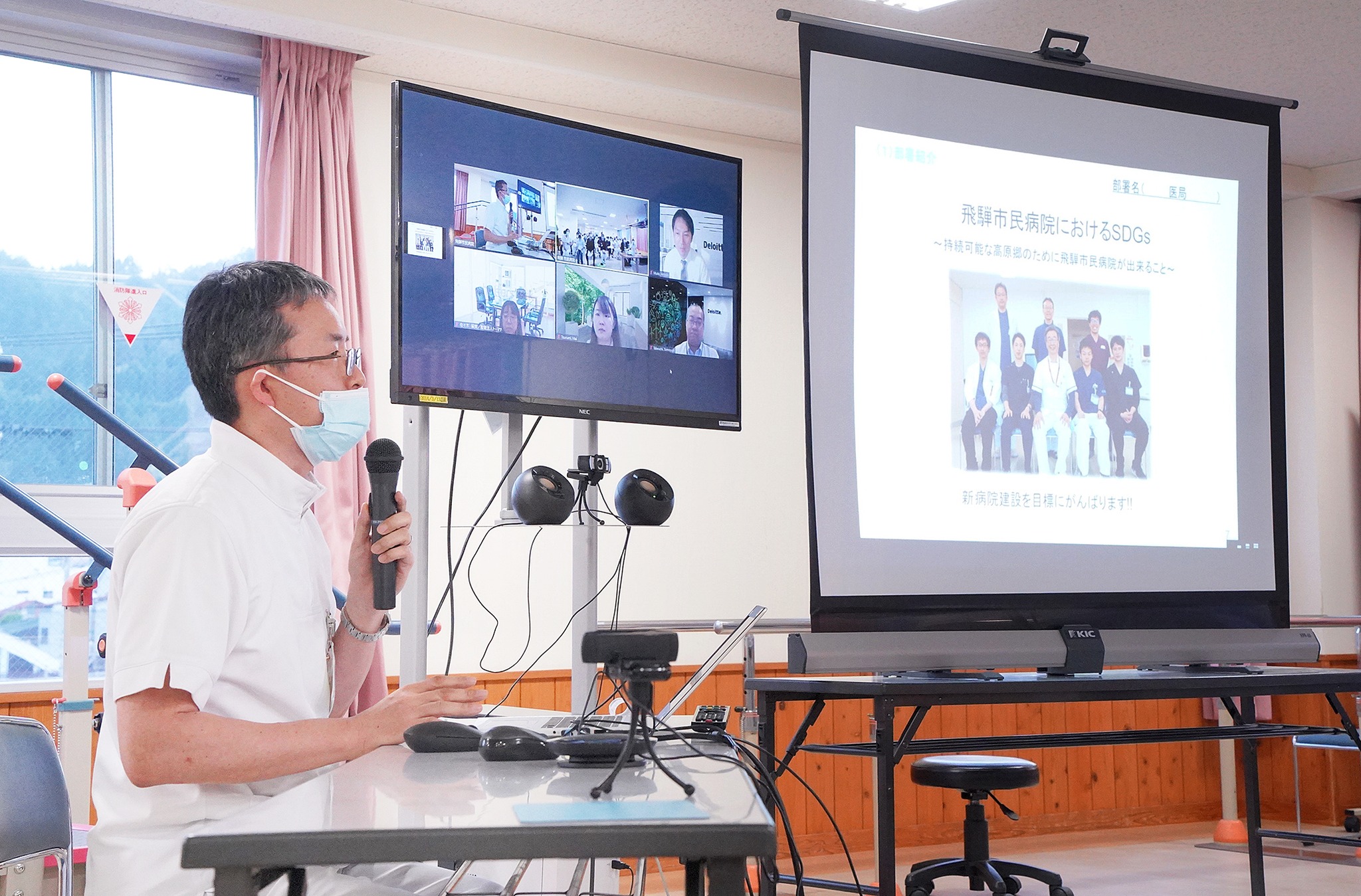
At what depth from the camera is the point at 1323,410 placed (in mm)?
5355

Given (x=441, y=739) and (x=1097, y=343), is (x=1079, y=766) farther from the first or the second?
(x=441, y=739)

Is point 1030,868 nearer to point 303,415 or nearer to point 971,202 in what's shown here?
point 971,202

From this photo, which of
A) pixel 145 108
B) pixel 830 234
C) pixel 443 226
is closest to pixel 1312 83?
pixel 830 234

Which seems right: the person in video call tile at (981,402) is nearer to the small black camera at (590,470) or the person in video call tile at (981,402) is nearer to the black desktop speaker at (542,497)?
the small black camera at (590,470)

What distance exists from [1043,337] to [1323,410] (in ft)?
11.6

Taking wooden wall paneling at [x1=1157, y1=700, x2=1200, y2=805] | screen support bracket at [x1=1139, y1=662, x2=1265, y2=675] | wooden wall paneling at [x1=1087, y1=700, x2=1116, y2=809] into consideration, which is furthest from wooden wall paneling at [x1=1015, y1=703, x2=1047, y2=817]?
screen support bracket at [x1=1139, y1=662, x2=1265, y2=675]

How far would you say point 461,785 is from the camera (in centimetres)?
105

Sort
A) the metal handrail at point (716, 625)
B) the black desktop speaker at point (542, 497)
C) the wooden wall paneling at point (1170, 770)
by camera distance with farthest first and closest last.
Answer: the wooden wall paneling at point (1170, 770) < the metal handrail at point (716, 625) < the black desktop speaker at point (542, 497)

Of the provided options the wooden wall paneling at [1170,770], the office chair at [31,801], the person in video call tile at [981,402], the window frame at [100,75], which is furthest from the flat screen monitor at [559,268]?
the wooden wall paneling at [1170,770]

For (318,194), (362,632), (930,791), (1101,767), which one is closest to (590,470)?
(362,632)

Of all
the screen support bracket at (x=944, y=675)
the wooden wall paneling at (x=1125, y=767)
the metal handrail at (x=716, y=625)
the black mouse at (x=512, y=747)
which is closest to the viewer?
the black mouse at (x=512, y=747)

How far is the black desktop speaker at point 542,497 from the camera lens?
6.37ft

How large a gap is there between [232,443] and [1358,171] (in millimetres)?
5335

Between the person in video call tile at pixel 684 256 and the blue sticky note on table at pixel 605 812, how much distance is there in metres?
1.46
